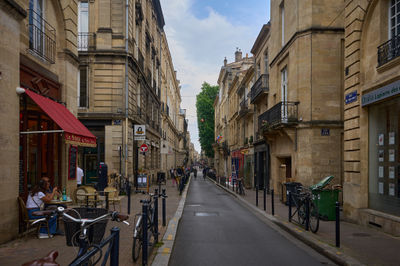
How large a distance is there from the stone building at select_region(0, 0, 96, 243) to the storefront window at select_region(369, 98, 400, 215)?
8153 millimetres

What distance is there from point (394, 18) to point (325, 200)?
5.56m

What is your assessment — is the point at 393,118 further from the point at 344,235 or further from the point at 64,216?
the point at 64,216

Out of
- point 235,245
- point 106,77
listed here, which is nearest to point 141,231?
point 235,245

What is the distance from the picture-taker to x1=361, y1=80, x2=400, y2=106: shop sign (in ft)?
27.3

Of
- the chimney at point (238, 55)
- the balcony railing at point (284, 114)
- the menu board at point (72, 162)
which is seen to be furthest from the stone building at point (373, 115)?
the chimney at point (238, 55)

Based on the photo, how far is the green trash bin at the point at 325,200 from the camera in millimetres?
10758

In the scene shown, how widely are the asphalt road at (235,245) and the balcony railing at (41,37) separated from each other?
635 centimetres

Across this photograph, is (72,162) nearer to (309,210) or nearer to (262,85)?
(309,210)

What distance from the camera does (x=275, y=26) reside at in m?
20.0

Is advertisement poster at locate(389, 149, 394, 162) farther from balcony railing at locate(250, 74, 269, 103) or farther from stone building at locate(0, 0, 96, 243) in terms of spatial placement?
Result: balcony railing at locate(250, 74, 269, 103)

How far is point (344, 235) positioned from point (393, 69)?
4266 mm

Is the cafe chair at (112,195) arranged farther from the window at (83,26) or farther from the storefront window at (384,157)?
the window at (83,26)

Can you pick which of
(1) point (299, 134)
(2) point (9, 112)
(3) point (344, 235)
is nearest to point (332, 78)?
(1) point (299, 134)

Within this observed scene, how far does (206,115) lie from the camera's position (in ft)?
222
